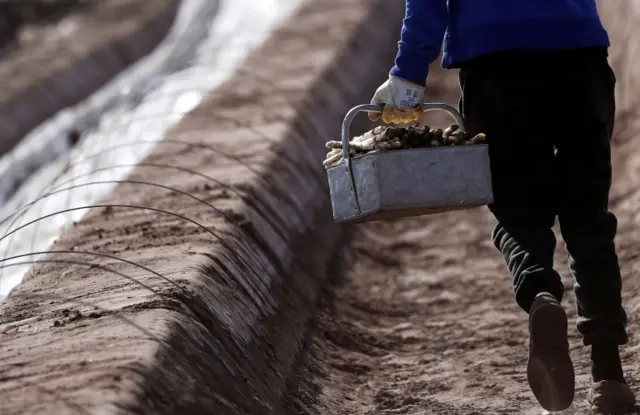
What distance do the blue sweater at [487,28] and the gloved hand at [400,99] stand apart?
0.02 meters

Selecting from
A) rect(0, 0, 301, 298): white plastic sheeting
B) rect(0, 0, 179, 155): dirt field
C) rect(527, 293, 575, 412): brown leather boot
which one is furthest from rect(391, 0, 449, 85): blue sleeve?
rect(0, 0, 179, 155): dirt field

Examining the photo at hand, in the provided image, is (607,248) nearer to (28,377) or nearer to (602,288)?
(602,288)

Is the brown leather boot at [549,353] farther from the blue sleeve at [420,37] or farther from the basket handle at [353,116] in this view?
the blue sleeve at [420,37]

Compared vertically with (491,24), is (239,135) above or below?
above

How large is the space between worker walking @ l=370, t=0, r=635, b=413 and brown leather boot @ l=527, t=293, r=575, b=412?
2 centimetres

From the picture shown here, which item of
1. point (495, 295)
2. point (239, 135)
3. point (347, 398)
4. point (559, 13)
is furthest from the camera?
point (239, 135)

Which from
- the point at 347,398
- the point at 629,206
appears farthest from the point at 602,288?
the point at 629,206

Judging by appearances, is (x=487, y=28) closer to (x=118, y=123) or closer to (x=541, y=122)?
(x=541, y=122)

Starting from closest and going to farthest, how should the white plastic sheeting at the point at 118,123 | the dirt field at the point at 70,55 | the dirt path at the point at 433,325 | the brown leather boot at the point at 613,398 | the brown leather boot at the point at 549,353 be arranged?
the brown leather boot at the point at 549,353 → the brown leather boot at the point at 613,398 → the dirt path at the point at 433,325 → the white plastic sheeting at the point at 118,123 → the dirt field at the point at 70,55

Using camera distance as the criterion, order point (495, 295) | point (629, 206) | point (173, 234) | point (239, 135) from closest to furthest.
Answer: point (173, 234) → point (495, 295) → point (629, 206) → point (239, 135)

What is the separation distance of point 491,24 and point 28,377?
1551 mm

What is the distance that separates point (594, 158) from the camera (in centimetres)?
358

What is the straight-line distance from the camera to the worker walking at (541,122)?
3531 millimetres

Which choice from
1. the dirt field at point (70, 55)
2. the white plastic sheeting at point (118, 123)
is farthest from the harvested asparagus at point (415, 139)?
the dirt field at point (70, 55)
